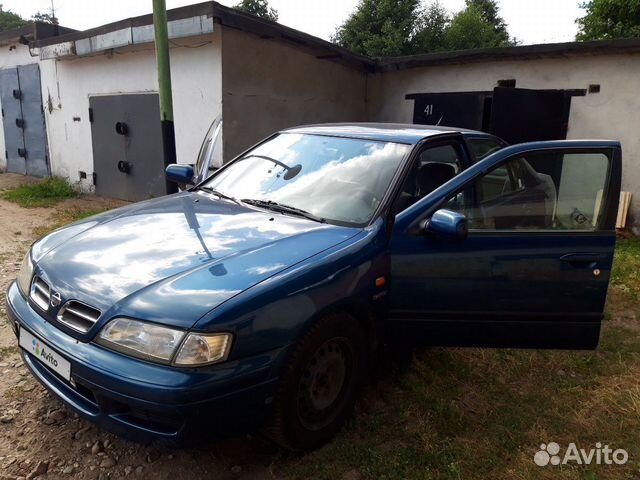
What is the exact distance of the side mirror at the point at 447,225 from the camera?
254 cm

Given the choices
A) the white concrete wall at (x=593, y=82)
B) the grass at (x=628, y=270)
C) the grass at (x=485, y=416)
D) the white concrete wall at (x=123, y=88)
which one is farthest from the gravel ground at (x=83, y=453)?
the white concrete wall at (x=593, y=82)

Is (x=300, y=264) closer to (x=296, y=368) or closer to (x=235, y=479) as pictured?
(x=296, y=368)

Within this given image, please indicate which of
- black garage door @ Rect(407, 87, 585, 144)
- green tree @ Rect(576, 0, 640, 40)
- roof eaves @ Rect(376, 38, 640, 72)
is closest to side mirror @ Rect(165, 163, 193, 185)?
black garage door @ Rect(407, 87, 585, 144)

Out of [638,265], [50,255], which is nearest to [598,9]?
[638,265]

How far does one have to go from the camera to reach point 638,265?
584cm

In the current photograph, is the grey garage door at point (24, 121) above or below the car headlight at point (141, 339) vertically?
above

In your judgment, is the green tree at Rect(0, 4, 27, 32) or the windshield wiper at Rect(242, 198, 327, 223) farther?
the green tree at Rect(0, 4, 27, 32)

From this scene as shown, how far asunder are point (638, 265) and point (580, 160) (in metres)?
3.64

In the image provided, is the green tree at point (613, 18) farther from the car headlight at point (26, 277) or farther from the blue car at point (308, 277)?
the car headlight at point (26, 277)

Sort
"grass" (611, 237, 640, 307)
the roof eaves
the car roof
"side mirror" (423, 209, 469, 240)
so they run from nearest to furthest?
"side mirror" (423, 209, 469, 240) → the car roof → "grass" (611, 237, 640, 307) → the roof eaves

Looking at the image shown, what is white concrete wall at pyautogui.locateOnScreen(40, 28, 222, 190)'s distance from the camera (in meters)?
7.67

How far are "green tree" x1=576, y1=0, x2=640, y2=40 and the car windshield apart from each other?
49.1 ft

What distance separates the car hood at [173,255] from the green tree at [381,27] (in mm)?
20875

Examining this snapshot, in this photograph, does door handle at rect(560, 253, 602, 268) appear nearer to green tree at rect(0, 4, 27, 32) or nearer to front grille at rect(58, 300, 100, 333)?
front grille at rect(58, 300, 100, 333)
